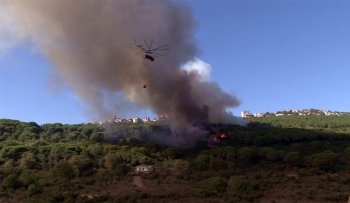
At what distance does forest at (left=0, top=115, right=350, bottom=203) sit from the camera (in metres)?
40.1

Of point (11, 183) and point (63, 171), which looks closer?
point (11, 183)

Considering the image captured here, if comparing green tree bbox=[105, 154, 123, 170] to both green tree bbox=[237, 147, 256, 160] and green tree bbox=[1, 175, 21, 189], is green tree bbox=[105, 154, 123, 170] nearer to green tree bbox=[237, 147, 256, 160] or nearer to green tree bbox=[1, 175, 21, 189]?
green tree bbox=[1, 175, 21, 189]

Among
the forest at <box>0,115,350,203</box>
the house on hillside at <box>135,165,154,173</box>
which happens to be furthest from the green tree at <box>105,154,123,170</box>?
the house on hillside at <box>135,165,154,173</box>

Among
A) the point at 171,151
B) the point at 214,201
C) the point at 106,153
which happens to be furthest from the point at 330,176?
the point at 106,153

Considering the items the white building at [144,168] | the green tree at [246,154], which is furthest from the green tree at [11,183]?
the green tree at [246,154]

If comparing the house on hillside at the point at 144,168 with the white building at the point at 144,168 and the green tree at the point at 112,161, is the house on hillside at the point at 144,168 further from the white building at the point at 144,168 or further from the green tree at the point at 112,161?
the green tree at the point at 112,161

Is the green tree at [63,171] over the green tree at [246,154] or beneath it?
beneath

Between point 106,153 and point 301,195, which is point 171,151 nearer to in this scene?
point 106,153

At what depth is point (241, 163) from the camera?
54719 mm

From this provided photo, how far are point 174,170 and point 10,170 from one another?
21.1 meters

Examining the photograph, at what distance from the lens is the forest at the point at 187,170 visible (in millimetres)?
40125

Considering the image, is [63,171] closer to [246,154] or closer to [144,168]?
[144,168]

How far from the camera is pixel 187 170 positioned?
51.8 meters

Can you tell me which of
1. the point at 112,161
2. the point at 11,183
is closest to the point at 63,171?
the point at 112,161
